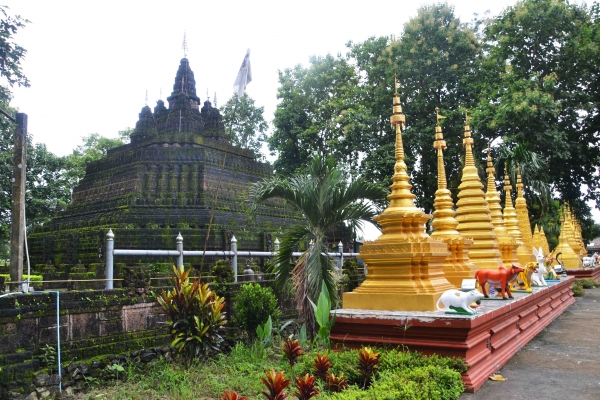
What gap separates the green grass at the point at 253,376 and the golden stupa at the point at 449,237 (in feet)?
10.6

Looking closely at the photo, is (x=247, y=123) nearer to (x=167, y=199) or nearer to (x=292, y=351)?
(x=167, y=199)

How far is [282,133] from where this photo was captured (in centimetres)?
2878

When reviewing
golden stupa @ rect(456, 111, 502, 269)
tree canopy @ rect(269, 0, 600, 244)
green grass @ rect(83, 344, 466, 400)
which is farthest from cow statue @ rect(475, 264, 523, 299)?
tree canopy @ rect(269, 0, 600, 244)

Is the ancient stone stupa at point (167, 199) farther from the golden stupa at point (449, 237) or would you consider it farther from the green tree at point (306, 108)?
the golden stupa at point (449, 237)

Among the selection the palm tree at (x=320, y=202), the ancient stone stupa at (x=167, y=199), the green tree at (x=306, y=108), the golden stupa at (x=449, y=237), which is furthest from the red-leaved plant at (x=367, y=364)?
the green tree at (x=306, y=108)

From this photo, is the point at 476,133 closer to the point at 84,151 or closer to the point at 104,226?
the point at 104,226

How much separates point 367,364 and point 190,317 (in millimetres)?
3385

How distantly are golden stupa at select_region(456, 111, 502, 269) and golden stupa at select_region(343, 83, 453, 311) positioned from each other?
3525 mm

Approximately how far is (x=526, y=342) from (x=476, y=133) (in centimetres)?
1436

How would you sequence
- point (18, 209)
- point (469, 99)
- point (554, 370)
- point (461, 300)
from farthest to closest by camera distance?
point (469, 99) → point (18, 209) → point (554, 370) → point (461, 300)

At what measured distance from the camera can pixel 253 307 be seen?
352 inches

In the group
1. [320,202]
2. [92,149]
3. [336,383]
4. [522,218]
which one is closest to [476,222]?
[320,202]

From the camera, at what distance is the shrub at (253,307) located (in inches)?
353

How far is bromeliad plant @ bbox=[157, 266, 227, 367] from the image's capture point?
7.12 meters
